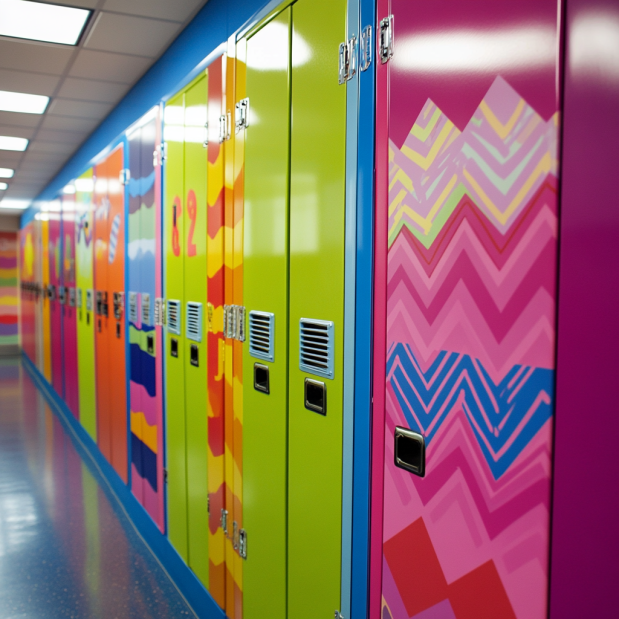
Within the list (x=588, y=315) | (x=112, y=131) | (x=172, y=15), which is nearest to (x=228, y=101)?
(x=172, y=15)

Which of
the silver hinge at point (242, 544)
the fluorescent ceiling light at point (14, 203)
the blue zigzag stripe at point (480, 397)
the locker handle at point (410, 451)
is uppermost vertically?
the fluorescent ceiling light at point (14, 203)

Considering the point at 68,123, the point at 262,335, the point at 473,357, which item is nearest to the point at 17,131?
the point at 68,123

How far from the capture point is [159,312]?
3.22 m

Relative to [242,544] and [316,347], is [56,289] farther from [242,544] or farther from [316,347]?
[316,347]

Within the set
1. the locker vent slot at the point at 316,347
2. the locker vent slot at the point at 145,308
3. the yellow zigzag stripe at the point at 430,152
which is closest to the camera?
the yellow zigzag stripe at the point at 430,152

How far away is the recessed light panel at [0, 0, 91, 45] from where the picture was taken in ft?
9.24

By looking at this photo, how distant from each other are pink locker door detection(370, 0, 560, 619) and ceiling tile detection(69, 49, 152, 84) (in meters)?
2.56

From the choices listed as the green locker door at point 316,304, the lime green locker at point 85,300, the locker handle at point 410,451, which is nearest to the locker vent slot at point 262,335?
the green locker door at point 316,304

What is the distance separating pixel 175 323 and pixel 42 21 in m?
1.70

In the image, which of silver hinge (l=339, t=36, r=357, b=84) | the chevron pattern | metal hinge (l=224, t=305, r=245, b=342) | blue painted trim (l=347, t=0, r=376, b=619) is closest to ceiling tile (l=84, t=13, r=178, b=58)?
metal hinge (l=224, t=305, r=245, b=342)

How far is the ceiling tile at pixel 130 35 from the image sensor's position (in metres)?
2.94

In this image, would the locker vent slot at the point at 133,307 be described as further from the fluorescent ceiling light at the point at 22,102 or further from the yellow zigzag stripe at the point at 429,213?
the yellow zigzag stripe at the point at 429,213

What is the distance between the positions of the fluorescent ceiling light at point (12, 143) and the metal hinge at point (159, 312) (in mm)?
3515

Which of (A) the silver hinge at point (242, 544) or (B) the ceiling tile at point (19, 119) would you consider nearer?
(A) the silver hinge at point (242, 544)
